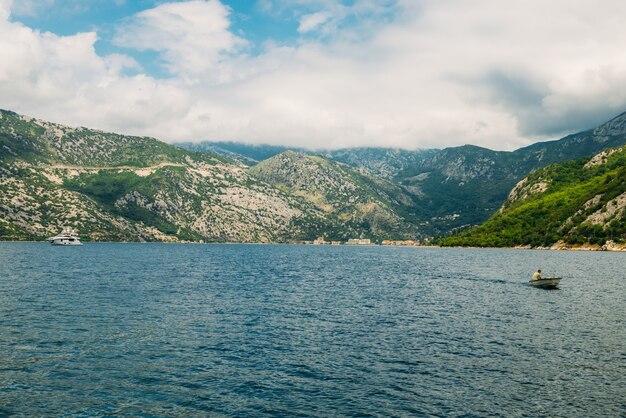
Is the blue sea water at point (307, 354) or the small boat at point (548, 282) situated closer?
the blue sea water at point (307, 354)

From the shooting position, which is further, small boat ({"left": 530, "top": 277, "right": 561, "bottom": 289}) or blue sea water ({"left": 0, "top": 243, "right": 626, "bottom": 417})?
small boat ({"left": 530, "top": 277, "right": 561, "bottom": 289})

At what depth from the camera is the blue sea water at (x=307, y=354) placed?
36.2 metres

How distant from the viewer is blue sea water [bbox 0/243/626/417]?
3622cm

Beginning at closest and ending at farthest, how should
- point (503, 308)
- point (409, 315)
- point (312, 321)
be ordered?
point (312, 321) → point (409, 315) → point (503, 308)

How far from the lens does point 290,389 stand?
39.8m

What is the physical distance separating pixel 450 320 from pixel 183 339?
42.4 meters

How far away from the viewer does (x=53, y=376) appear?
41.5 m

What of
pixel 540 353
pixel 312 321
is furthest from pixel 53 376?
pixel 540 353

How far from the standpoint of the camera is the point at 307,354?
5141 centimetres

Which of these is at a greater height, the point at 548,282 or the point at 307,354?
the point at 548,282

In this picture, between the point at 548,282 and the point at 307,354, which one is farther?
the point at 548,282

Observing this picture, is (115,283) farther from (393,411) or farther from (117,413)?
(393,411)

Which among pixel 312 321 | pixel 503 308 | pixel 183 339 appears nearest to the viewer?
pixel 183 339

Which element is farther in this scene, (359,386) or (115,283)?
(115,283)
